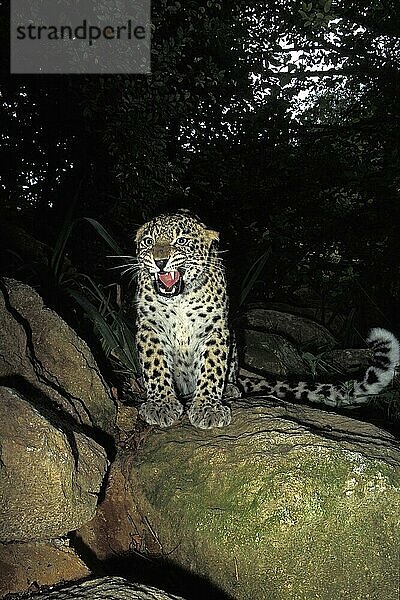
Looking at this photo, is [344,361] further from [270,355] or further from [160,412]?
[160,412]

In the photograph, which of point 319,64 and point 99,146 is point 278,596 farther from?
point 319,64

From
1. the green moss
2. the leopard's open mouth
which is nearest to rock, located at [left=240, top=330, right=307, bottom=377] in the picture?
the leopard's open mouth

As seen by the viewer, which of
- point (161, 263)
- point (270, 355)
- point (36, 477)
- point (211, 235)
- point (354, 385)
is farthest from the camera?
point (270, 355)

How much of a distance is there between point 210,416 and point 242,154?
6.03 meters

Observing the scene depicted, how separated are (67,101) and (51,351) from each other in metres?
4.21

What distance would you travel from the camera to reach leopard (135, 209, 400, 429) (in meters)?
3.93

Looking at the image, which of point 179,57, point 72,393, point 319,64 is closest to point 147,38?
point 179,57

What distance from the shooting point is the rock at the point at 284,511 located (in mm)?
2471

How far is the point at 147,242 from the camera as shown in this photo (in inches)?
162

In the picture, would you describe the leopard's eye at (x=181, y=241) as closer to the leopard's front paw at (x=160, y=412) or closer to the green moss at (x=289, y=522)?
the leopard's front paw at (x=160, y=412)

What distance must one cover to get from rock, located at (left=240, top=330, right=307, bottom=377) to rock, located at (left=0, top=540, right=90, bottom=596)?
372 centimetres

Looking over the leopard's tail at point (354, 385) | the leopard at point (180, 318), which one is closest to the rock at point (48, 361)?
the leopard at point (180, 318)

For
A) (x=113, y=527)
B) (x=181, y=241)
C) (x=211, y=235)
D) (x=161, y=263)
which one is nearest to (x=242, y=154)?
(x=211, y=235)

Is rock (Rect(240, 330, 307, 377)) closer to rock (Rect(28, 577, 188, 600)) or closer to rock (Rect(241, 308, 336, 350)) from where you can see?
rock (Rect(241, 308, 336, 350))
